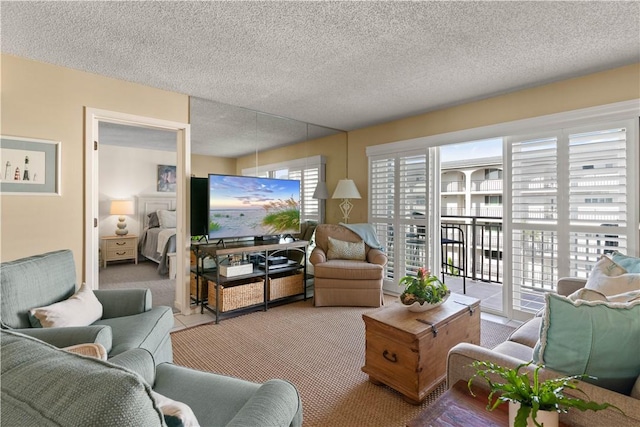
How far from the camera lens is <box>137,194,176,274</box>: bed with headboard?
548 centimetres

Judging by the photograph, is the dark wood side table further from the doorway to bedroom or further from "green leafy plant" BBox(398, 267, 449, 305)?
the doorway to bedroom

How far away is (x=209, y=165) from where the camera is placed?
3738 millimetres

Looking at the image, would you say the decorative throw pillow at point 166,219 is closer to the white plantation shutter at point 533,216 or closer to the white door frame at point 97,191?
the white door frame at point 97,191

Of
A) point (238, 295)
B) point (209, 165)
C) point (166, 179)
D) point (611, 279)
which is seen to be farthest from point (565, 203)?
point (166, 179)

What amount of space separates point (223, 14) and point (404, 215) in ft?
10.3

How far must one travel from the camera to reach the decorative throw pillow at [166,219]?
20.1ft

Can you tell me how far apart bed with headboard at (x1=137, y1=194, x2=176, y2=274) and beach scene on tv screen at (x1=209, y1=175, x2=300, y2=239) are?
7.38ft

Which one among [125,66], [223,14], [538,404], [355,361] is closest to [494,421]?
[538,404]

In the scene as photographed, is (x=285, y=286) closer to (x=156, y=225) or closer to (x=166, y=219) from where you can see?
(x=166, y=219)

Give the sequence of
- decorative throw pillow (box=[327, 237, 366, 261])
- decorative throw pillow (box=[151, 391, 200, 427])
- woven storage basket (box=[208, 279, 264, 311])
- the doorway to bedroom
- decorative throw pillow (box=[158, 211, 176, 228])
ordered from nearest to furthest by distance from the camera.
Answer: decorative throw pillow (box=[151, 391, 200, 427]) < woven storage basket (box=[208, 279, 264, 311]) < decorative throw pillow (box=[327, 237, 366, 261]) < the doorway to bedroom < decorative throw pillow (box=[158, 211, 176, 228])

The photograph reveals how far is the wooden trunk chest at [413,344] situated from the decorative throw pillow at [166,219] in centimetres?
522

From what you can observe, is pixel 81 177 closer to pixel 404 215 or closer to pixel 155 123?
pixel 155 123

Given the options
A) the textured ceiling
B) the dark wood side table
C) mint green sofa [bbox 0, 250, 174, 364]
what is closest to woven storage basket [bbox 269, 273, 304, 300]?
mint green sofa [bbox 0, 250, 174, 364]

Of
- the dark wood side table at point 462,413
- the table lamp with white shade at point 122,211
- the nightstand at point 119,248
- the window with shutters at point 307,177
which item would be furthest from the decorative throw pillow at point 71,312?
the table lamp with white shade at point 122,211
